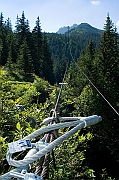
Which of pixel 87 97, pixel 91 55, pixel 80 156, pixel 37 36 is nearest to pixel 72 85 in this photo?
pixel 91 55

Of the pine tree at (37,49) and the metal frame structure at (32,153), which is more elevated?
the pine tree at (37,49)

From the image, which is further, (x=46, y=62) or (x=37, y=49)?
(x=46, y=62)

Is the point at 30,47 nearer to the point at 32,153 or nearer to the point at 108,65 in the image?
the point at 108,65

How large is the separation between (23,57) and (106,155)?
15.6m

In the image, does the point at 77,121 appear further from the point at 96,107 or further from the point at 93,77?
the point at 93,77

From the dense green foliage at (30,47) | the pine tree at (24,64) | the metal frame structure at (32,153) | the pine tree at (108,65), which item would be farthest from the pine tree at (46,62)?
the metal frame structure at (32,153)

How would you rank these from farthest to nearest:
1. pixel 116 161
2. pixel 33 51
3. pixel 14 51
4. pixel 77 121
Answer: pixel 33 51 → pixel 14 51 → pixel 116 161 → pixel 77 121

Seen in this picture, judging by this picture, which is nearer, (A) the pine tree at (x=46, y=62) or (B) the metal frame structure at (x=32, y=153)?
(B) the metal frame structure at (x=32, y=153)

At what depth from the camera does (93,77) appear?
65.0ft

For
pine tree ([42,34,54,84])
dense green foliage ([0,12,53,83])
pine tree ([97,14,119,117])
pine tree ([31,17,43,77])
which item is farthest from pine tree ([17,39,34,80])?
pine tree ([97,14,119,117])

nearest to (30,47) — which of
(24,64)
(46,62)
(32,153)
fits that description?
(46,62)

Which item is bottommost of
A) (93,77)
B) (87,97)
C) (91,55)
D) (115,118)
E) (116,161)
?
(116,161)

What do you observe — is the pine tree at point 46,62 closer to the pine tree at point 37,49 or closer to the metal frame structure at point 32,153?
the pine tree at point 37,49

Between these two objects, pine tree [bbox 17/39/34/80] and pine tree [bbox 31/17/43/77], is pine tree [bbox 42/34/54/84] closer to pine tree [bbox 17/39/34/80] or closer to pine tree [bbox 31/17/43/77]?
pine tree [bbox 31/17/43/77]
